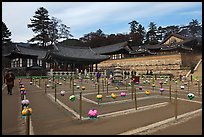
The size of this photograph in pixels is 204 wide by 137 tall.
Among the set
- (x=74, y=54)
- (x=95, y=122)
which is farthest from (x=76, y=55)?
(x=95, y=122)

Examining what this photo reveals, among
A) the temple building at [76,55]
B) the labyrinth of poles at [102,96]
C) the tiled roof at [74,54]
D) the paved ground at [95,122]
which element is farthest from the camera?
the temple building at [76,55]

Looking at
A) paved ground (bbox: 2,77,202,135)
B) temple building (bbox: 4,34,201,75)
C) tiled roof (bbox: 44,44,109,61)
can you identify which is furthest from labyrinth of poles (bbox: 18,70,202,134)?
temple building (bbox: 4,34,201,75)

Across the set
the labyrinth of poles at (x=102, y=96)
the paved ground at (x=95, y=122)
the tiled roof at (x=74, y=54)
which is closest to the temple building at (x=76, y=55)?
the tiled roof at (x=74, y=54)

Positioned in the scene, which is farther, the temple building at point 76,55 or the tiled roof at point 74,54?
the temple building at point 76,55

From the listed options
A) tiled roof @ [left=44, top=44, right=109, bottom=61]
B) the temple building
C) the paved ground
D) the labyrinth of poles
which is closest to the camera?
the paved ground

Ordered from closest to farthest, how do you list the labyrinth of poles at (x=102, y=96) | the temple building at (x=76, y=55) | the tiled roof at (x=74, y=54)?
the labyrinth of poles at (x=102, y=96), the tiled roof at (x=74, y=54), the temple building at (x=76, y=55)

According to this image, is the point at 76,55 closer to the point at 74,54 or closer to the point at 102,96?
the point at 74,54

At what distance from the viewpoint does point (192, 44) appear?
121ft

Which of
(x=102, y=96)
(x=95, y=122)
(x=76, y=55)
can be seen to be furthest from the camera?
(x=76, y=55)

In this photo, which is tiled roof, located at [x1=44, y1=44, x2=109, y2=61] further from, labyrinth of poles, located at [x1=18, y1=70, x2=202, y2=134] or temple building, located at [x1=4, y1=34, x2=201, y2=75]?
labyrinth of poles, located at [x1=18, y1=70, x2=202, y2=134]

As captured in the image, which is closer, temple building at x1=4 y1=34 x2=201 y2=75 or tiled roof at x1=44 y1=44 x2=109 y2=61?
tiled roof at x1=44 y1=44 x2=109 y2=61

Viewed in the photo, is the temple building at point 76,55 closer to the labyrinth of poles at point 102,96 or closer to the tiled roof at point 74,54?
the tiled roof at point 74,54

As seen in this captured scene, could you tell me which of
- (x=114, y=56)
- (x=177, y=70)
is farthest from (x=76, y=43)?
(x=177, y=70)

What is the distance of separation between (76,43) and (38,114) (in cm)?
5942
